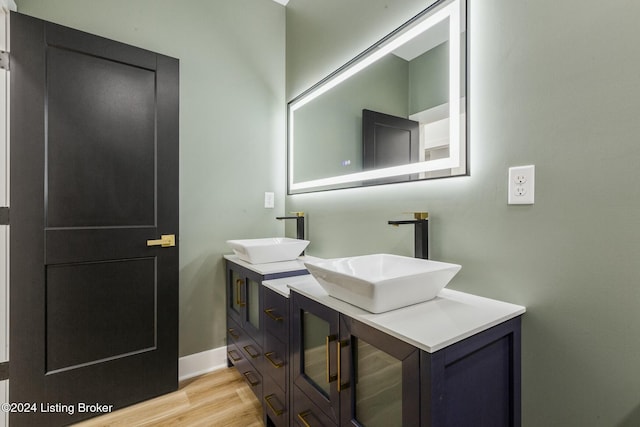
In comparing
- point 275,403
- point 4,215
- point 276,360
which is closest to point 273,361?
point 276,360

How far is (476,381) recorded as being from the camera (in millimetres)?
845

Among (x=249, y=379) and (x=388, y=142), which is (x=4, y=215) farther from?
(x=388, y=142)

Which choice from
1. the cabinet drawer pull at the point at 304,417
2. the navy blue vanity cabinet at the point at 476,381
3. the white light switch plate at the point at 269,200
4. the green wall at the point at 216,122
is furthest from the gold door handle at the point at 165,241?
the navy blue vanity cabinet at the point at 476,381

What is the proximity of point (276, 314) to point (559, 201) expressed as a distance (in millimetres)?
1198

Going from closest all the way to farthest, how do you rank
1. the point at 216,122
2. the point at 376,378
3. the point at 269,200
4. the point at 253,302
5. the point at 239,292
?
the point at 376,378 < the point at 253,302 < the point at 239,292 < the point at 216,122 < the point at 269,200

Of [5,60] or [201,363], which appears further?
[201,363]

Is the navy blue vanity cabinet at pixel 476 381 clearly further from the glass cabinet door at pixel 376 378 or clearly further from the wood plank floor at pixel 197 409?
the wood plank floor at pixel 197 409

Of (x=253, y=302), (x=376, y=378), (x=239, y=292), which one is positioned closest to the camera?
(x=376, y=378)

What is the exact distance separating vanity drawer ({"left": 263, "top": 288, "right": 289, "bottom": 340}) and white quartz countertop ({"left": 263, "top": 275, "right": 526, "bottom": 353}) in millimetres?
238

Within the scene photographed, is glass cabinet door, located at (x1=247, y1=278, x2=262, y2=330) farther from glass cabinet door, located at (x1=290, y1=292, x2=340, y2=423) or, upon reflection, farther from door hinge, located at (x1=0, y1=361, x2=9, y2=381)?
door hinge, located at (x1=0, y1=361, x2=9, y2=381)

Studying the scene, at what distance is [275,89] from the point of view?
7.83ft

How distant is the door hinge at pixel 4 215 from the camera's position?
4.65ft

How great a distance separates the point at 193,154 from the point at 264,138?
570 millimetres

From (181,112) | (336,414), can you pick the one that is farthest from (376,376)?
(181,112)
